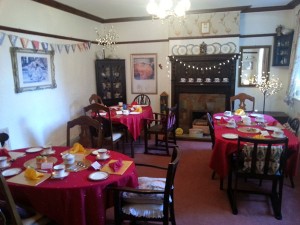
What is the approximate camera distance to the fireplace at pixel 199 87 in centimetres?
507

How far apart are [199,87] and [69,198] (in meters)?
4.19

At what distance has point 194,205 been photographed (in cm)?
266

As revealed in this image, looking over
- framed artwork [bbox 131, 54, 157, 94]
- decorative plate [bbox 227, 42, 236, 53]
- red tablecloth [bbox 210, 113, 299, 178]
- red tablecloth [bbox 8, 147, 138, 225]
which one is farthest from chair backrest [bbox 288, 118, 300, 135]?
framed artwork [bbox 131, 54, 157, 94]

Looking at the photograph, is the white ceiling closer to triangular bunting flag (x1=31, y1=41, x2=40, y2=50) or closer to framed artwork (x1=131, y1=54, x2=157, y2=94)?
triangular bunting flag (x1=31, y1=41, x2=40, y2=50)

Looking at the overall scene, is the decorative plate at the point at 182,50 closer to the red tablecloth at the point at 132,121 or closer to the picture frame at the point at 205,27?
the picture frame at the point at 205,27

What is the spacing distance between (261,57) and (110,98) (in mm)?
3626

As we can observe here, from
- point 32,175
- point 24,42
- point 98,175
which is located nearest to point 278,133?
point 98,175

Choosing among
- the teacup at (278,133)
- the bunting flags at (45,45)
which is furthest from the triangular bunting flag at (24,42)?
the teacup at (278,133)

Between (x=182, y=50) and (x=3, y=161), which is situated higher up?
(x=182, y=50)

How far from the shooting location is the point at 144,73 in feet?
19.1

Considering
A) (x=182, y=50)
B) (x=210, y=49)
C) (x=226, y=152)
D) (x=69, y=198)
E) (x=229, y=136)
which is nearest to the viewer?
(x=69, y=198)

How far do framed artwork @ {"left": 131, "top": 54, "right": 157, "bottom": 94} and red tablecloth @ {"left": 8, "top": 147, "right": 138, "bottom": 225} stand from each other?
13.9 ft

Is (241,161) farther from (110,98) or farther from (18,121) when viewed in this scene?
(110,98)

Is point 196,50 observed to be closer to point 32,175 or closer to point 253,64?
point 253,64
